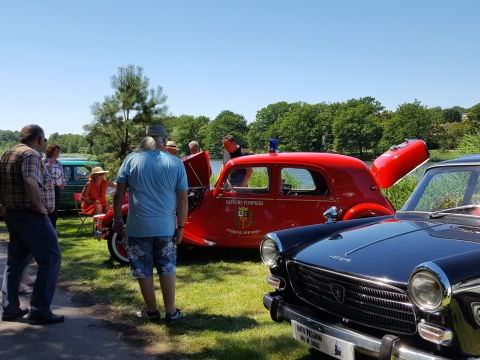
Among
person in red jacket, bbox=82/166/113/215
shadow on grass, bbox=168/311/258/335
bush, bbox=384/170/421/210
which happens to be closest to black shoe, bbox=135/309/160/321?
shadow on grass, bbox=168/311/258/335

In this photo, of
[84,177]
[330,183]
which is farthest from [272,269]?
[84,177]

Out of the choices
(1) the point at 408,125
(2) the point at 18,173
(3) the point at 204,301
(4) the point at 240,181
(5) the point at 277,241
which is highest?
(1) the point at 408,125

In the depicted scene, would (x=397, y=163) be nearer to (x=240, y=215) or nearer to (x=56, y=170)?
(x=240, y=215)

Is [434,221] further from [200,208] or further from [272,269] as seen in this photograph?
[200,208]

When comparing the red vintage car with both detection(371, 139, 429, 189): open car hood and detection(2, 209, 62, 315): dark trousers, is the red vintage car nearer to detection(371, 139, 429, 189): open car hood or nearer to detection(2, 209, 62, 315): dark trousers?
detection(371, 139, 429, 189): open car hood

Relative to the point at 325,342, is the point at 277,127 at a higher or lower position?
higher

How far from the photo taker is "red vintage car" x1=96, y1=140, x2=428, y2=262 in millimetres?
7090

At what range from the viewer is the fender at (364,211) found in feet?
22.6

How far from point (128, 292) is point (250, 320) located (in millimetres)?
1772

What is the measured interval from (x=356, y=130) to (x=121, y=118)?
72.8ft

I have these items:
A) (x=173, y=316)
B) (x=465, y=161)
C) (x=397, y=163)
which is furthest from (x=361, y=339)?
(x=397, y=163)

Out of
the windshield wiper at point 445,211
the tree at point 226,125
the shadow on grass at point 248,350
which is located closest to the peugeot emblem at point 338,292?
the shadow on grass at point 248,350

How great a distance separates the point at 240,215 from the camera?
7309 millimetres

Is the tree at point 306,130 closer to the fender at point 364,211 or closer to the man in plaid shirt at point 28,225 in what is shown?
the fender at point 364,211
